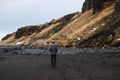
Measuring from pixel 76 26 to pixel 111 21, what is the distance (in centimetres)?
2475

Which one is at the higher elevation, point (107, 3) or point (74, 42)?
point (107, 3)

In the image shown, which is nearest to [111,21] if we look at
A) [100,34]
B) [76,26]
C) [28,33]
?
[100,34]

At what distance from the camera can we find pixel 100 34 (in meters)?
77.8

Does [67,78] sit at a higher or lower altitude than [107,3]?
lower

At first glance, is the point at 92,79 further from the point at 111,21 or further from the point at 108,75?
the point at 111,21

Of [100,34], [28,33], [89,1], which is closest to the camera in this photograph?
[100,34]

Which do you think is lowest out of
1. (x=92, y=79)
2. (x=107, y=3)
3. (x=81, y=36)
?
(x=92, y=79)

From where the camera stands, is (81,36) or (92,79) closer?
(92,79)

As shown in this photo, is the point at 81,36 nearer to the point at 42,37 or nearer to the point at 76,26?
the point at 76,26

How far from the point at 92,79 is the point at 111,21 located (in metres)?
63.7

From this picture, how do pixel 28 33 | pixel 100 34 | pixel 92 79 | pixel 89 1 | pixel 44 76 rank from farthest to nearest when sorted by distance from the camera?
pixel 28 33, pixel 89 1, pixel 100 34, pixel 44 76, pixel 92 79

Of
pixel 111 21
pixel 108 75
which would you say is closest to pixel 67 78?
pixel 108 75

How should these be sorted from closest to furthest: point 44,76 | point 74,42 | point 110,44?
point 44,76
point 110,44
point 74,42

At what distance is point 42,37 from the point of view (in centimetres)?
13262
